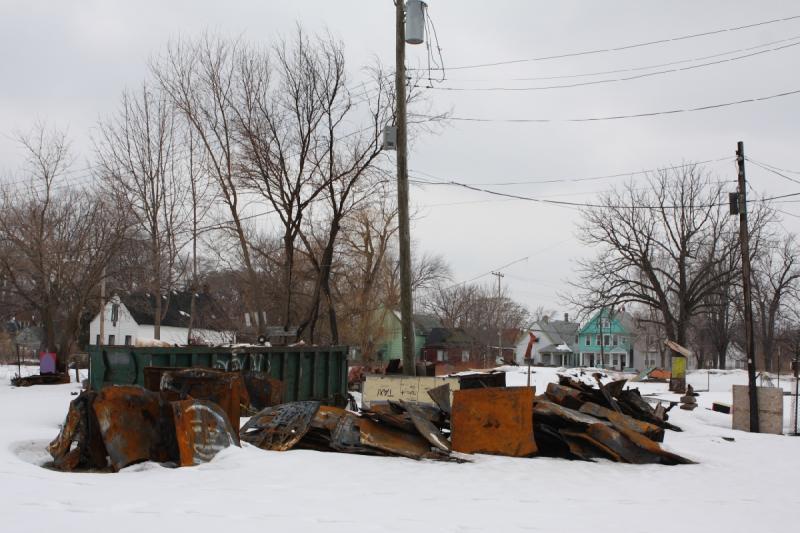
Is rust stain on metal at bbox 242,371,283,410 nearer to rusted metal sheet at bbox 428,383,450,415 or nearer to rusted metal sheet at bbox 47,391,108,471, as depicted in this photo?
rusted metal sheet at bbox 428,383,450,415

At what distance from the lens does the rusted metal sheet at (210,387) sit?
10039 millimetres

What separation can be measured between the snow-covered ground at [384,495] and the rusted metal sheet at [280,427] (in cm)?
58

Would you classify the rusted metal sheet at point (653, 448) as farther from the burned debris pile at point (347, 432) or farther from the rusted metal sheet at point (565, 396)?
the burned debris pile at point (347, 432)

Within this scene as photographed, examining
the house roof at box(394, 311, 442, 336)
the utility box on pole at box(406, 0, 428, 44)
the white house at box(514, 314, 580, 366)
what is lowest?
the white house at box(514, 314, 580, 366)

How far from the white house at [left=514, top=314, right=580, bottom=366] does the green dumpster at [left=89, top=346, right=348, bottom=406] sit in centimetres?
8431

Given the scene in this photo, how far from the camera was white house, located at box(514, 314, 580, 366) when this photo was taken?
330ft

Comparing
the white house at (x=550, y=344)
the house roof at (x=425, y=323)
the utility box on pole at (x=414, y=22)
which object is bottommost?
the white house at (x=550, y=344)

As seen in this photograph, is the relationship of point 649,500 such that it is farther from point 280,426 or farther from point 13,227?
point 13,227

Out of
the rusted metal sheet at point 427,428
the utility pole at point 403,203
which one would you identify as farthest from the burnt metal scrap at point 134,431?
the utility pole at point 403,203

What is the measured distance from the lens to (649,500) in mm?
7730

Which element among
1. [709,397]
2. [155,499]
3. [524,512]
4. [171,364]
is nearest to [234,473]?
[155,499]

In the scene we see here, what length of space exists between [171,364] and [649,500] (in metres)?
8.55

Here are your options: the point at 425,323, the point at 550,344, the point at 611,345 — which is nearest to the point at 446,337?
the point at 425,323

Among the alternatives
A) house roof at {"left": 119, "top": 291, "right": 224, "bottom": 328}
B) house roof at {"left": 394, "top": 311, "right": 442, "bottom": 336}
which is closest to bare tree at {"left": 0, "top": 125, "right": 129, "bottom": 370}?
house roof at {"left": 119, "top": 291, "right": 224, "bottom": 328}
